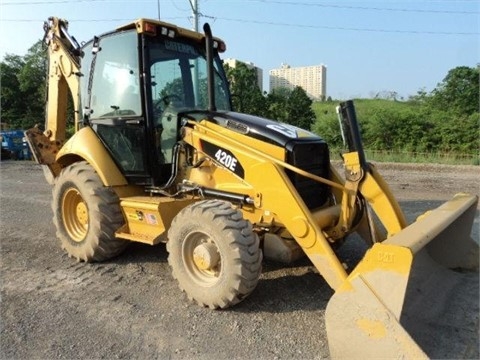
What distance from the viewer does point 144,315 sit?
3576 millimetres

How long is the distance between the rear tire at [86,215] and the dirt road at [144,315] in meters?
0.19

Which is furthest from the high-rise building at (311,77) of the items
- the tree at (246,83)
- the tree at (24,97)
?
the tree at (246,83)

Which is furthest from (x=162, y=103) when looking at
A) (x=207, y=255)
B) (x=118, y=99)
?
(x=207, y=255)

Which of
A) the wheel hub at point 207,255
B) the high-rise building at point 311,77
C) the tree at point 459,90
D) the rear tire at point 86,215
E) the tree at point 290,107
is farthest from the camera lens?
the high-rise building at point 311,77

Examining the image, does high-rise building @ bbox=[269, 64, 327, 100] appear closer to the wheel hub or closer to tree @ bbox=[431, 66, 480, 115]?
tree @ bbox=[431, 66, 480, 115]

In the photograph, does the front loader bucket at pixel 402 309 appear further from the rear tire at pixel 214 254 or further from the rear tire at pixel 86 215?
the rear tire at pixel 86 215

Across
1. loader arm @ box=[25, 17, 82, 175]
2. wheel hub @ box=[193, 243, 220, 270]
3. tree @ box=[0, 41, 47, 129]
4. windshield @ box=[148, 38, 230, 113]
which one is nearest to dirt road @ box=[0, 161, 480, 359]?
wheel hub @ box=[193, 243, 220, 270]

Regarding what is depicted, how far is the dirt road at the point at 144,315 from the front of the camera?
9.95 feet

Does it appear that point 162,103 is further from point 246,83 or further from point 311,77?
point 311,77

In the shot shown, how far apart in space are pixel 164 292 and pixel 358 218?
1946 millimetres

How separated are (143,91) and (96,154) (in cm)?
97

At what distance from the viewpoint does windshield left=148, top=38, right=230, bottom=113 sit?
4508 mm

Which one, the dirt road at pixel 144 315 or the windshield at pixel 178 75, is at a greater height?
the windshield at pixel 178 75

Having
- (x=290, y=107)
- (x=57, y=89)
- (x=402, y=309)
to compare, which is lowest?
(x=402, y=309)
